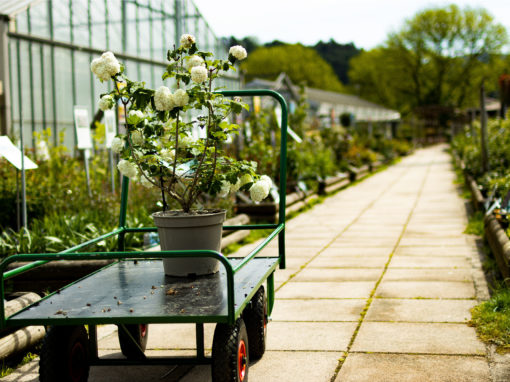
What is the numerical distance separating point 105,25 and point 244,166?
1053 centimetres

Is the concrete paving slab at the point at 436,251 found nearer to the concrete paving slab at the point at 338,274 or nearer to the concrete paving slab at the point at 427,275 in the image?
the concrete paving slab at the point at 427,275

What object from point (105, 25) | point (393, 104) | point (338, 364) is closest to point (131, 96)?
point (338, 364)

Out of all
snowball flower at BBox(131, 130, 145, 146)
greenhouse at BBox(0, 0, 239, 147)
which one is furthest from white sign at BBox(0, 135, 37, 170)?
greenhouse at BBox(0, 0, 239, 147)

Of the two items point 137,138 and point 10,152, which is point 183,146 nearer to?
point 137,138

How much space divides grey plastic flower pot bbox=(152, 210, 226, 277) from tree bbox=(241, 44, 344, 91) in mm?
66404

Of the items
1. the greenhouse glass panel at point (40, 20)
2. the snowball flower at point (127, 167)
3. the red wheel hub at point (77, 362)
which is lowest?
the red wheel hub at point (77, 362)

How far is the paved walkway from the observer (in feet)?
10.8

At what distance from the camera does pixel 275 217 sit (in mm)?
8898

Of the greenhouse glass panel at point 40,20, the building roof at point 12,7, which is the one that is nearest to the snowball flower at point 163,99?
the building roof at point 12,7

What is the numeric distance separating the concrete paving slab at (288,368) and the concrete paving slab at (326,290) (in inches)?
53.5

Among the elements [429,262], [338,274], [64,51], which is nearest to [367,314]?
[338,274]

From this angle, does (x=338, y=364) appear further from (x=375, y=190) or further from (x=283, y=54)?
(x=283, y=54)

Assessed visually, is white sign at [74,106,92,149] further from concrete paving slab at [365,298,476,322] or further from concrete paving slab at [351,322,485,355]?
concrete paving slab at [351,322,485,355]

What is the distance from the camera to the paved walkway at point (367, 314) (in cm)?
329
